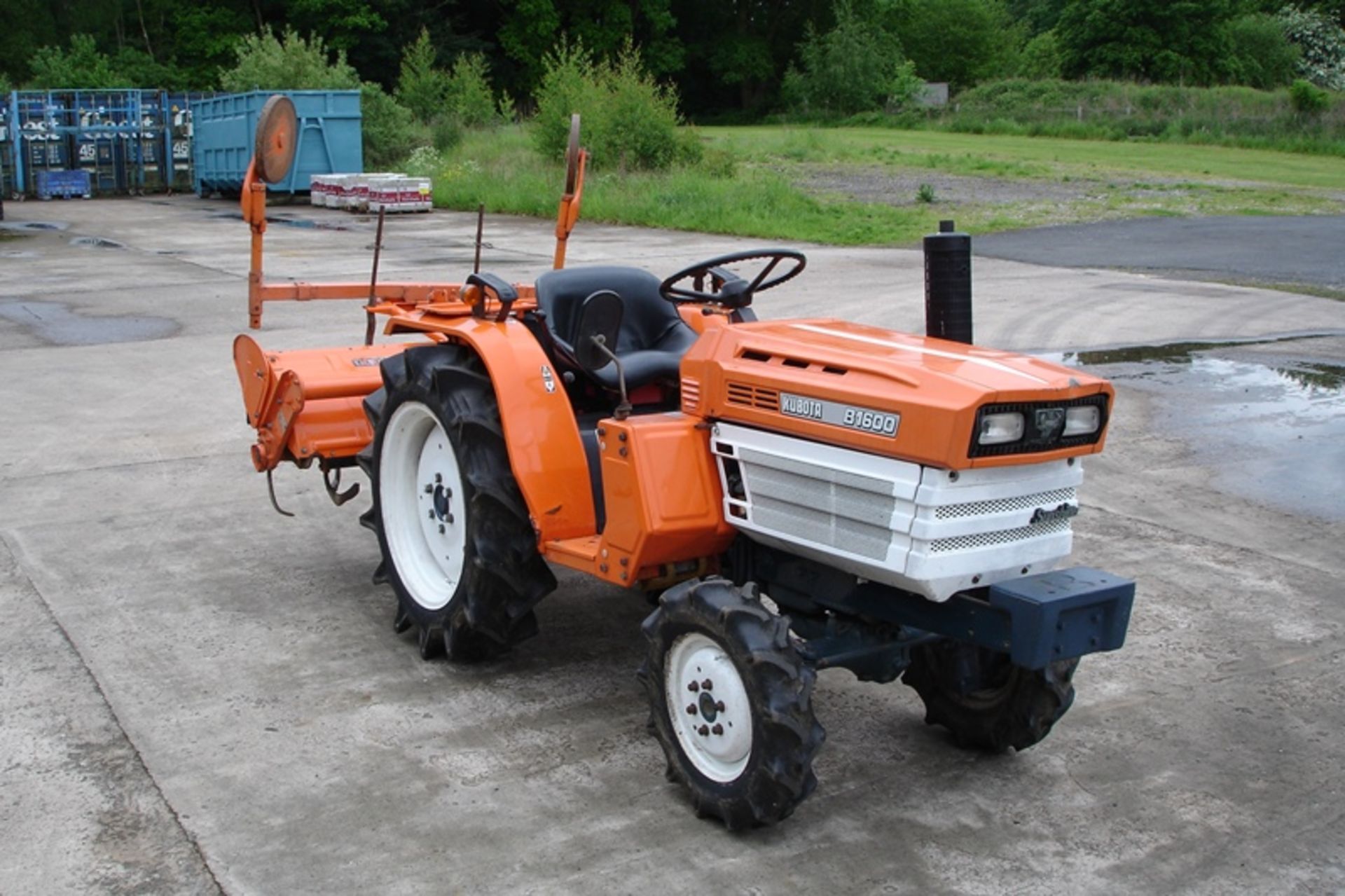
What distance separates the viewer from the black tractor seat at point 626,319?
5.09 meters

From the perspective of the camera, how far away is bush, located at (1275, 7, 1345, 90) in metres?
64.5

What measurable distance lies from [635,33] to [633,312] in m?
61.6

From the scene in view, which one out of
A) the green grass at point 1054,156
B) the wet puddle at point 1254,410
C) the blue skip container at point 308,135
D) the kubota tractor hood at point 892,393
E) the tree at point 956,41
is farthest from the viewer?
the tree at point 956,41

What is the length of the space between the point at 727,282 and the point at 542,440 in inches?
42.8

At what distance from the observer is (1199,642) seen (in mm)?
5578

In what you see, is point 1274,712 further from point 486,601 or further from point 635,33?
point 635,33

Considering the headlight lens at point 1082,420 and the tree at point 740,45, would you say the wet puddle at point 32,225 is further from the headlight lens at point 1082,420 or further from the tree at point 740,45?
the tree at point 740,45

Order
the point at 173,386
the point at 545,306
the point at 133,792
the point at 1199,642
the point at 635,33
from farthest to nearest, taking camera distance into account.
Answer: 1. the point at 635,33
2. the point at 173,386
3. the point at 1199,642
4. the point at 545,306
5. the point at 133,792

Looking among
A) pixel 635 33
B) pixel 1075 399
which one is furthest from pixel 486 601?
pixel 635 33

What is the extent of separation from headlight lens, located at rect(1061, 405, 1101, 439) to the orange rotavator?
2cm

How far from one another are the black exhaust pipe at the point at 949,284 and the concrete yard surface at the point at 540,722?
1.29 meters

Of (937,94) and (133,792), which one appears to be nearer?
(133,792)

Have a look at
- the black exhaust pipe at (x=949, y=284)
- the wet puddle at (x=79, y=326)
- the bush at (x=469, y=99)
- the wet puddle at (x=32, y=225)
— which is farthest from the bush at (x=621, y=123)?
the black exhaust pipe at (x=949, y=284)

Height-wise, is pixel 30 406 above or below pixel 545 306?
below
